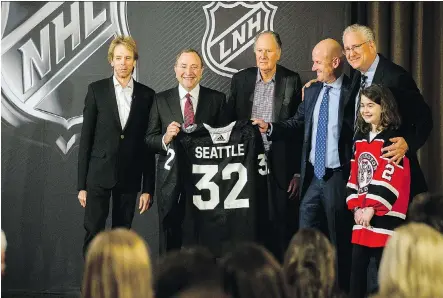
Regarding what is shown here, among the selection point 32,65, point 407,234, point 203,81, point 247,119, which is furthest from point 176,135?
point 407,234

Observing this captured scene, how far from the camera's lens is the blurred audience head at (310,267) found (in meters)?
3.23

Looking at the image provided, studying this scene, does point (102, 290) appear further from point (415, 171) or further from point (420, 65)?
point (420, 65)

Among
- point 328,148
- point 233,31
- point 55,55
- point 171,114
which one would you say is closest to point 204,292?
point 328,148

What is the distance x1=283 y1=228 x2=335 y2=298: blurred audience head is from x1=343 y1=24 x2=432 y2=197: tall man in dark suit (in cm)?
154

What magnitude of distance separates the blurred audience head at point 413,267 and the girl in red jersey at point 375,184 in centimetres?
184

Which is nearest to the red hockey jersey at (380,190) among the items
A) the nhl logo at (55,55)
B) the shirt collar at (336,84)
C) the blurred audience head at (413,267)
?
the shirt collar at (336,84)

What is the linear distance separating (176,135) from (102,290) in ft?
8.00

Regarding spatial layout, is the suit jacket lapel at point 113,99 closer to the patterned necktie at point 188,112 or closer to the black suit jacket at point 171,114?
the black suit jacket at point 171,114

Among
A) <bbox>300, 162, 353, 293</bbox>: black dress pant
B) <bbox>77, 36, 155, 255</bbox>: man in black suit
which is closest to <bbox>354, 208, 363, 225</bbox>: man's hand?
<bbox>300, 162, 353, 293</bbox>: black dress pant

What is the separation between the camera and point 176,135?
5.17 meters

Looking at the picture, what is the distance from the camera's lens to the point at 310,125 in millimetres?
5230

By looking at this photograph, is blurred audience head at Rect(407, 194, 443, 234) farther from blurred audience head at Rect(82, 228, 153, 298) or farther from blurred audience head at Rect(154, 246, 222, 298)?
blurred audience head at Rect(82, 228, 153, 298)

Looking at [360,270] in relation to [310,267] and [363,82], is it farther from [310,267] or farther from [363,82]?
[310,267]

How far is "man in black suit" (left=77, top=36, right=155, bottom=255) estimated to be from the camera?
5488mm
